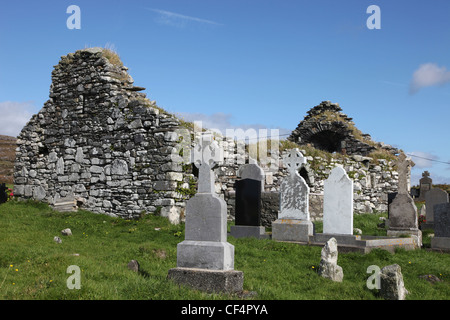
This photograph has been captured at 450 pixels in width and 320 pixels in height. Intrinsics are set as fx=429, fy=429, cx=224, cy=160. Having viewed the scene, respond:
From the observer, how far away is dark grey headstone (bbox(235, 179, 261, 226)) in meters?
12.1

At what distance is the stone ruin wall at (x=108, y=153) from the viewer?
45.1 feet

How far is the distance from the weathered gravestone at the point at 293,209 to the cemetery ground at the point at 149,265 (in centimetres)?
77

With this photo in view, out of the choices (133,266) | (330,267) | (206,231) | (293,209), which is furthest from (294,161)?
(133,266)

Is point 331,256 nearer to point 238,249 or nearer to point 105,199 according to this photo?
point 238,249

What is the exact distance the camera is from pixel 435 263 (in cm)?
888

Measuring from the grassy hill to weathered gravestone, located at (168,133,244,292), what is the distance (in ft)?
93.2

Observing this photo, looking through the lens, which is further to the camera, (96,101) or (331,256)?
(96,101)

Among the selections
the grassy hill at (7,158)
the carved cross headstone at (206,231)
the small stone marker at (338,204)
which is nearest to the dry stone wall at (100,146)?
the small stone marker at (338,204)

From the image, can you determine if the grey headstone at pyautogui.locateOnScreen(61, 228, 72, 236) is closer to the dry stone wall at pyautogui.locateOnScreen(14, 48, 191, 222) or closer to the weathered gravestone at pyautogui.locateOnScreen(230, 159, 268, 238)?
the dry stone wall at pyautogui.locateOnScreen(14, 48, 191, 222)

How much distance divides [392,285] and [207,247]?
2.78 meters

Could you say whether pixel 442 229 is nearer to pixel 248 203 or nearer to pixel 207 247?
pixel 248 203
